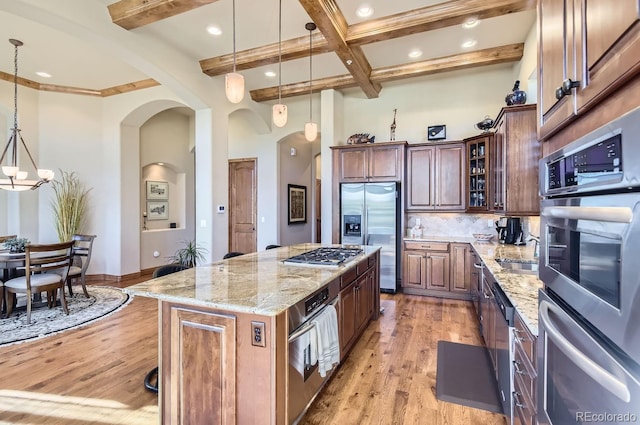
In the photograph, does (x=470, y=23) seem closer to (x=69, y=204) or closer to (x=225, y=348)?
(x=225, y=348)

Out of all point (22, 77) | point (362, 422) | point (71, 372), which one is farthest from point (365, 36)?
point (22, 77)

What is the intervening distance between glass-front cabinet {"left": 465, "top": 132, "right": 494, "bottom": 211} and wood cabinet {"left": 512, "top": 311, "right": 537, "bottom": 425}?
9.91 ft

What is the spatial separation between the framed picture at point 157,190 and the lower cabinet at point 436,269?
5289mm

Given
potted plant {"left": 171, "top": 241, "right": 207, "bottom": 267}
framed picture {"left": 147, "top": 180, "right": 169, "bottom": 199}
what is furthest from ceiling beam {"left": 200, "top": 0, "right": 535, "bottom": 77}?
framed picture {"left": 147, "top": 180, "right": 169, "bottom": 199}

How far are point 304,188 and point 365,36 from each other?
4456mm

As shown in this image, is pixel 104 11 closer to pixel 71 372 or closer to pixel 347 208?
pixel 71 372

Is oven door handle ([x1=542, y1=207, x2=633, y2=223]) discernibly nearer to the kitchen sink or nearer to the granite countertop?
the granite countertop

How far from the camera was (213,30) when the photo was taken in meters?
3.83

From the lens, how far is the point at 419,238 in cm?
511

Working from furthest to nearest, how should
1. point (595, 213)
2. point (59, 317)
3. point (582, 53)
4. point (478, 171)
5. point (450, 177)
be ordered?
point (450, 177), point (478, 171), point (59, 317), point (582, 53), point (595, 213)

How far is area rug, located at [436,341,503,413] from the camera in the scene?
227cm

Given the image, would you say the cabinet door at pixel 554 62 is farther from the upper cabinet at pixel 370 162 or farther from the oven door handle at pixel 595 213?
the upper cabinet at pixel 370 162

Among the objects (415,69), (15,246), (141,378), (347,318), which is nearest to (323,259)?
(347,318)

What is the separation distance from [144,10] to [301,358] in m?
3.64
